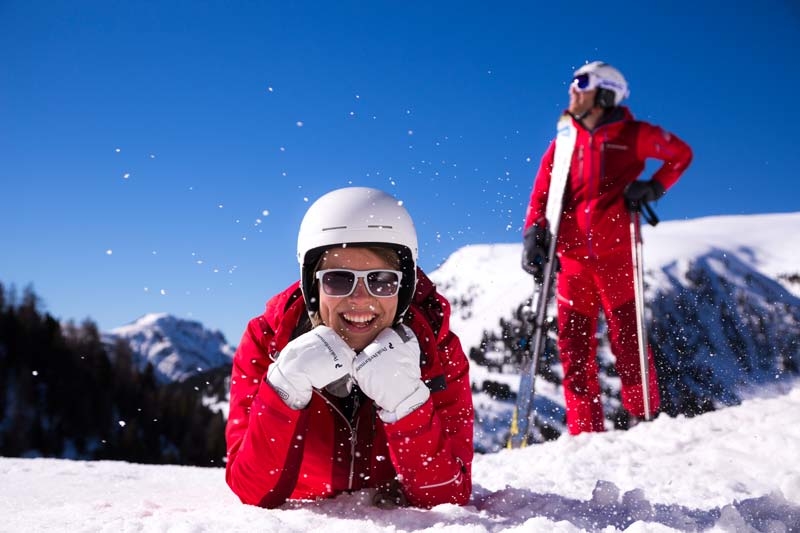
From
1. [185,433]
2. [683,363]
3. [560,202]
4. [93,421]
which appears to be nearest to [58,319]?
[93,421]

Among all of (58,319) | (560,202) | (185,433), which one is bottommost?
(185,433)

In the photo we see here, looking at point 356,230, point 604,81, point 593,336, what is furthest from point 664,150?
point 356,230

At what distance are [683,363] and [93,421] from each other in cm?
18626

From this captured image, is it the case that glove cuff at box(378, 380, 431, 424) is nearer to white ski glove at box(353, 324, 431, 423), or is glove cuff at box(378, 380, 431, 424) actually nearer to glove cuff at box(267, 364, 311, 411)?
white ski glove at box(353, 324, 431, 423)

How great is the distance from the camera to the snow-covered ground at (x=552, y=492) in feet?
8.15

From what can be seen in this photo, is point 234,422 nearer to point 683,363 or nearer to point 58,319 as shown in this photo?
point 58,319

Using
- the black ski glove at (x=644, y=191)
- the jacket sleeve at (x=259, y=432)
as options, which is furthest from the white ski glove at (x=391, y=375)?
the black ski glove at (x=644, y=191)

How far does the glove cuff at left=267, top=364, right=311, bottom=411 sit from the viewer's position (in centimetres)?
254

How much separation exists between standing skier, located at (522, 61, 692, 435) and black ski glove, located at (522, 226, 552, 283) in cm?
24

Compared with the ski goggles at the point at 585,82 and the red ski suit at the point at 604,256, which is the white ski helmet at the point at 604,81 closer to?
the ski goggles at the point at 585,82

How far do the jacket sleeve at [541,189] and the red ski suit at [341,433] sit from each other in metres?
3.17

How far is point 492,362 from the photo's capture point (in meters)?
171

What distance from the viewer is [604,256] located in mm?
5719

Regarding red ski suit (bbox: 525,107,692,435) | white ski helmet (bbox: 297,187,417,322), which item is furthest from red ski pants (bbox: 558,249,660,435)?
white ski helmet (bbox: 297,187,417,322)
